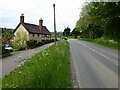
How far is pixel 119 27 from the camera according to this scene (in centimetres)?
4831

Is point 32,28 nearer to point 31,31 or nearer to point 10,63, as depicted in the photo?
point 31,31

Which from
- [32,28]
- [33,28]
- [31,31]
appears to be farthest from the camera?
[33,28]

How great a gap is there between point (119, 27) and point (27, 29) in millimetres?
42975

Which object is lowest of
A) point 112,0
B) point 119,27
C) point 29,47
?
point 29,47

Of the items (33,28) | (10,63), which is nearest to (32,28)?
(33,28)

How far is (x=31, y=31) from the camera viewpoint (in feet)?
293

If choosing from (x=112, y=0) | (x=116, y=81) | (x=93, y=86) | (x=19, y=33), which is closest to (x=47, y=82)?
(x=93, y=86)

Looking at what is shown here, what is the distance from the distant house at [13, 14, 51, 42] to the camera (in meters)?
79.1

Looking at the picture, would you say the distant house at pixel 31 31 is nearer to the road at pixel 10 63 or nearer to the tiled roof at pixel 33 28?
the tiled roof at pixel 33 28

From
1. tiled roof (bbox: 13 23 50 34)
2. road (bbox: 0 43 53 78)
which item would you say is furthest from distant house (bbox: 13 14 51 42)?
road (bbox: 0 43 53 78)

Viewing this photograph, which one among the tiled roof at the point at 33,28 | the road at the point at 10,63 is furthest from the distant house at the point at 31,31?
the road at the point at 10,63

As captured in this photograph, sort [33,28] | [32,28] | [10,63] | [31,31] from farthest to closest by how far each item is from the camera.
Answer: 1. [33,28]
2. [32,28]
3. [31,31]
4. [10,63]

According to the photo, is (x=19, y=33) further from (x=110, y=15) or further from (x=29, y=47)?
(x=110, y=15)

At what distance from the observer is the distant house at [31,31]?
7906 cm
